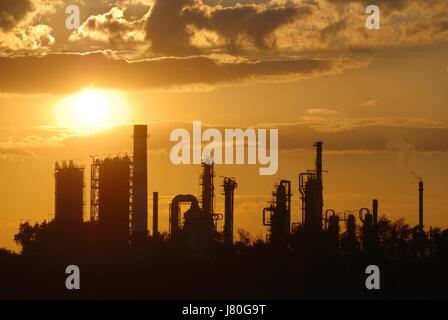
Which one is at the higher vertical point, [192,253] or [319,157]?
[319,157]

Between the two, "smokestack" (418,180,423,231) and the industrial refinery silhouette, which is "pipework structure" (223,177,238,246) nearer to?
the industrial refinery silhouette

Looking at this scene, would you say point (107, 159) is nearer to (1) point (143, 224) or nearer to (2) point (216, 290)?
(1) point (143, 224)

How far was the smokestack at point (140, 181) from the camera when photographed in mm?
76562

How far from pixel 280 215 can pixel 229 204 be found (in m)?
8.19

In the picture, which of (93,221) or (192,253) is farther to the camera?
(93,221)

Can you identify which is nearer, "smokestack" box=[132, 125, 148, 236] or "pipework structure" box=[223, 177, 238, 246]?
"smokestack" box=[132, 125, 148, 236]

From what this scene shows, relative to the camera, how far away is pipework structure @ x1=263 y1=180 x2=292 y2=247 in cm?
7731

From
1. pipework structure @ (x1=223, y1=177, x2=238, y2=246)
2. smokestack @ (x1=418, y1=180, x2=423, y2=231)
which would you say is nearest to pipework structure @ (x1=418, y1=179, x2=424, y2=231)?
smokestack @ (x1=418, y1=180, x2=423, y2=231)

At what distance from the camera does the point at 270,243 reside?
252 feet

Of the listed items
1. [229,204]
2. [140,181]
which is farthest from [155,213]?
[140,181]

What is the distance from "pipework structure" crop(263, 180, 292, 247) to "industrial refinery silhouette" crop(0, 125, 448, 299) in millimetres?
65
